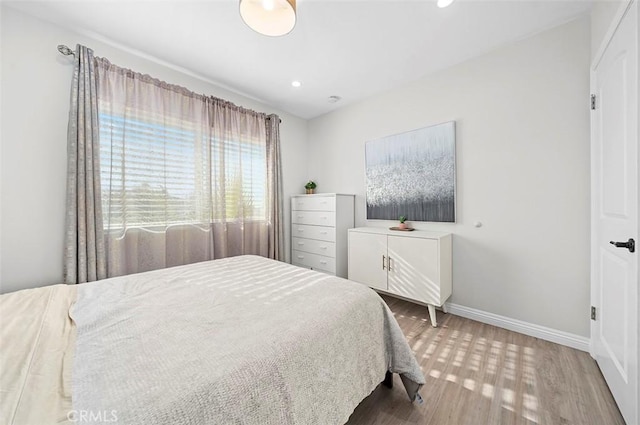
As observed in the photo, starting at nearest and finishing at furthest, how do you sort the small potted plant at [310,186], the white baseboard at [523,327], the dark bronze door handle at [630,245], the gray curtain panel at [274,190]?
1. the dark bronze door handle at [630,245]
2. the white baseboard at [523,327]
3. the gray curtain panel at [274,190]
4. the small potted plant at [310,186]

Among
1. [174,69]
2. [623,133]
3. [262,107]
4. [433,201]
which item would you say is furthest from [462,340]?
[174,69]

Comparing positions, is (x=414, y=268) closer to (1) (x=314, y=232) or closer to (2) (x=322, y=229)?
(2) (x=322, y=229)

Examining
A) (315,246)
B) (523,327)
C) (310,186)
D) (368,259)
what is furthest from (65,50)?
(523,327)

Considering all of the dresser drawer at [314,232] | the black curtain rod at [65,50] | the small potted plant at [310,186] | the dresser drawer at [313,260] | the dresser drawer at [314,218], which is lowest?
the dresser drawer at [313,260]

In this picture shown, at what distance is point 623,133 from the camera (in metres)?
1.28

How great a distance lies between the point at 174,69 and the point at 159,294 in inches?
92.0

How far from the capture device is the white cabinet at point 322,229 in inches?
123

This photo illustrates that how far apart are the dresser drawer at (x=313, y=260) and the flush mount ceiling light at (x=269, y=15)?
244 centimetres

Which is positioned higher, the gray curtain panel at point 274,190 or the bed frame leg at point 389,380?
the gray curtain panel at point 274,190

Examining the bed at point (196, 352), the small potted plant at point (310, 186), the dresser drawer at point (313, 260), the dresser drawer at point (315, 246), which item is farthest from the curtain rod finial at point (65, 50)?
the dresser drawer at point (313, 260)

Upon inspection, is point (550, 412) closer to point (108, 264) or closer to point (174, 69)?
point (108, 264)

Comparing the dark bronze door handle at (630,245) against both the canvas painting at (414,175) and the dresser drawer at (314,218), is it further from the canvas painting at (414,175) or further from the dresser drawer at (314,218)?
the dresser drawer at (314,218)

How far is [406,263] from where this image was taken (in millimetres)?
2438

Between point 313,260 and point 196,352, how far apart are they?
2602mm
